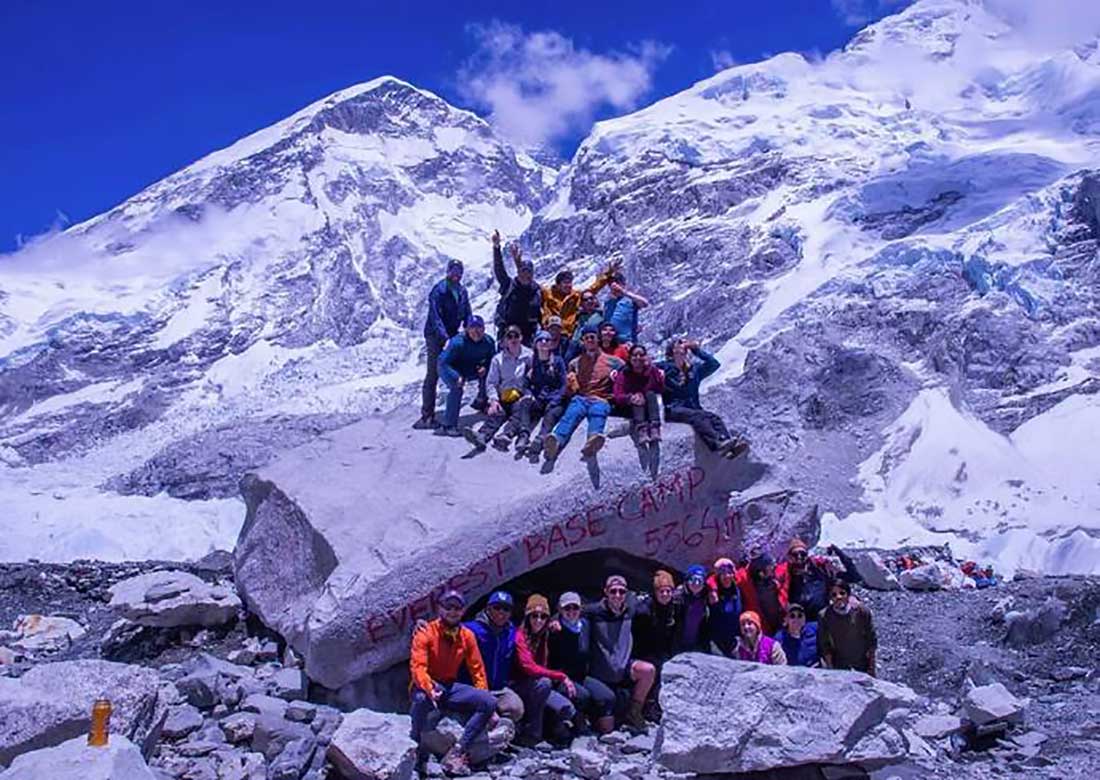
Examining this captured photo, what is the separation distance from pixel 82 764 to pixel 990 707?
20.1 ft

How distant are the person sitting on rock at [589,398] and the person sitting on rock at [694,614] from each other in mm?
1553

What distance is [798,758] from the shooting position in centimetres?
610

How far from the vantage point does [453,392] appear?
9.69 metres

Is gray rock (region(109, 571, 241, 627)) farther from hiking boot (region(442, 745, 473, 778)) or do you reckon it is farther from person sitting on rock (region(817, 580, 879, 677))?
person sitting on rock (region(817, 580, 879, 677))

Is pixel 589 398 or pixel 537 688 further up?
pixel 589 398

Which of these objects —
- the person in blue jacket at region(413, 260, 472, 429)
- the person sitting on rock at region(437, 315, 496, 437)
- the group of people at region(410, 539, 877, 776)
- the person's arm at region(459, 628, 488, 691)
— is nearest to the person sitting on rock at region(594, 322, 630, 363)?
the person sitting on rock at region(437, 315, 496, 437)

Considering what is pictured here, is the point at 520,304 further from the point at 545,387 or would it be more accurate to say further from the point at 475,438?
the point at 475,438

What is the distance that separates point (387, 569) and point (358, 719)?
1647 mm

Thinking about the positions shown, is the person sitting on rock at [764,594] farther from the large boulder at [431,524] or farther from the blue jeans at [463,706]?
the blue jeans at [463,706]

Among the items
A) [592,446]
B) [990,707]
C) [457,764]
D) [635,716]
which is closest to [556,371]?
[592,446]

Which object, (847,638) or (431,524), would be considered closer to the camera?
(847,638)

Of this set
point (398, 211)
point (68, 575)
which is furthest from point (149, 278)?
point (68, 575)

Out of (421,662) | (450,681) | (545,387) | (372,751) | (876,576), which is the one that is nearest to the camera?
(372,751)

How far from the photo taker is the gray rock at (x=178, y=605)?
10.1 metres
